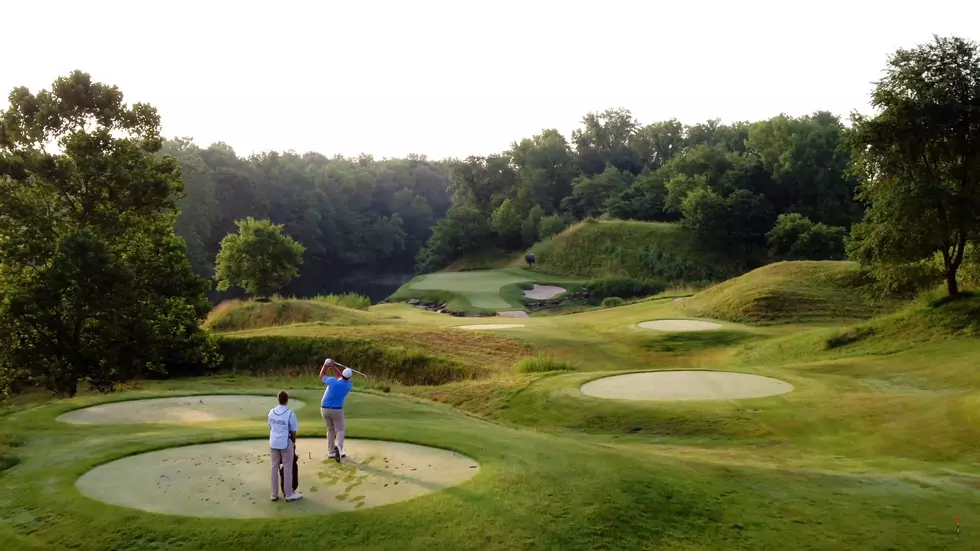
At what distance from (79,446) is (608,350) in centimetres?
2251

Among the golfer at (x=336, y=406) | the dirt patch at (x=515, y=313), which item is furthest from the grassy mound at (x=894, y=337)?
the dirt patch at (x=515, y=313)

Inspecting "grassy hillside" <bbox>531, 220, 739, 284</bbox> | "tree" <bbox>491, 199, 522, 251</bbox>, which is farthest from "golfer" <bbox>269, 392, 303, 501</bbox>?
"tree" <bbox>491, 199, 522, 251</bbox>

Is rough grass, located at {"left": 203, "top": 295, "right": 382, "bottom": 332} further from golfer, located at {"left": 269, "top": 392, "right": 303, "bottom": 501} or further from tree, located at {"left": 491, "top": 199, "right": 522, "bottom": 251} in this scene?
tree, located at {"left": 491, "top": 199, "right": 522, "bottom": 251}

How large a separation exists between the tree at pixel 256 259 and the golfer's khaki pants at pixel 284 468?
41393mm

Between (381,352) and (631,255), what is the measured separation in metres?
45.7

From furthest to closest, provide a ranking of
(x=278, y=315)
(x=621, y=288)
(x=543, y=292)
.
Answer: (x=543, y=292), (x=621, y=288), (x=278, y=315)

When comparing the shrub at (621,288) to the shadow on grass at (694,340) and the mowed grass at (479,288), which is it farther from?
the shadow on grass at (694,340)

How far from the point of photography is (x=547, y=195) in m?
110

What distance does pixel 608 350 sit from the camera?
31203mm

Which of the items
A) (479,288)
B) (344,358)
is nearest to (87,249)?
(344,358)

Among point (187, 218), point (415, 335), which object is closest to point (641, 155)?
point (187, 218)

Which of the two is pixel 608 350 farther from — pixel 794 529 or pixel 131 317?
pixel 794 529

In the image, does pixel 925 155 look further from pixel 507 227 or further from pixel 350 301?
pixel 507 227

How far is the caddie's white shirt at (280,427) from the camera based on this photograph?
930 cm
